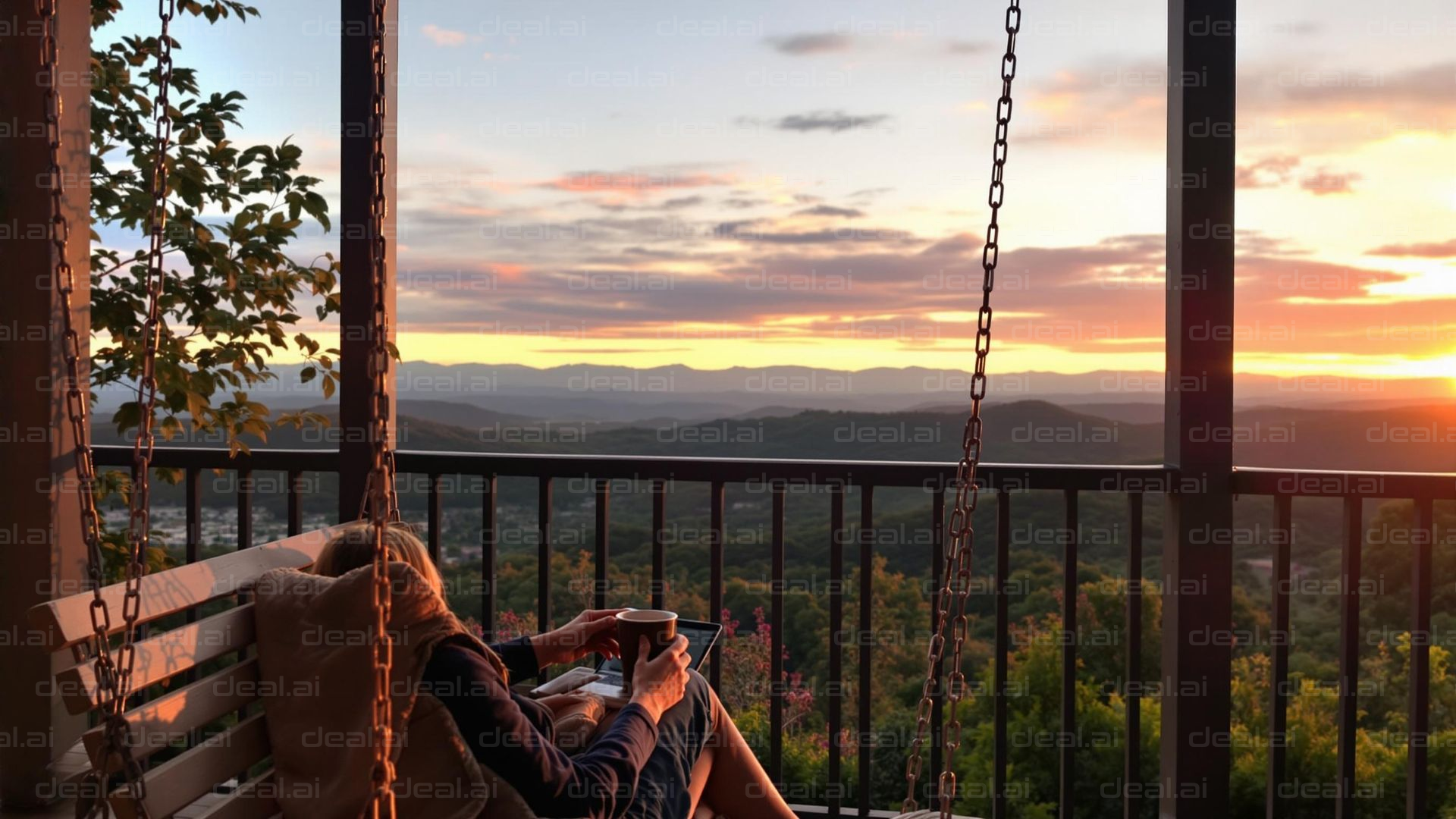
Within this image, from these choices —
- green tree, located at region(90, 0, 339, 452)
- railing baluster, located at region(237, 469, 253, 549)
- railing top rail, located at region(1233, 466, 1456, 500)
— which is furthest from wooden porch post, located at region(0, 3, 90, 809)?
railing top rail, located at region(1233, 466, 1456, 500)

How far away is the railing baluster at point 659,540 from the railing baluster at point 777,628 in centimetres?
33

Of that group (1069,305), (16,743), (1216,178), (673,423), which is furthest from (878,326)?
(16,743)

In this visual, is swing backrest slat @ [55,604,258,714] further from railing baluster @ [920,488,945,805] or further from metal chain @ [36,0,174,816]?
railing baluster @ [920,488,945,805]

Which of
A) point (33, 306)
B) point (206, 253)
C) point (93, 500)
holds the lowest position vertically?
point (93, 500)

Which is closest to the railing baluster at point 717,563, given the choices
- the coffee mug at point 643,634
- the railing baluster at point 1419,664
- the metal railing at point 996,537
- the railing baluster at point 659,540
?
the metal railing at point 996,537

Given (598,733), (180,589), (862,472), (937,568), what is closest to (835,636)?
(937,568)

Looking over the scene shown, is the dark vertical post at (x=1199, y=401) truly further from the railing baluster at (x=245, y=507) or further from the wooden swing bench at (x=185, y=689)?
the railing baluster at (x=245, y=507)

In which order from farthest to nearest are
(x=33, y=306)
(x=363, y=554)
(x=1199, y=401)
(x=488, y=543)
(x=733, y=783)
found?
1. (x=488, y=543)
2. (x=1199, y=401)
3. (x=33, y=306)
4. (x=733, y=783)
5. (x=363, y=554)

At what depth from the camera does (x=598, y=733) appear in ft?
6.10

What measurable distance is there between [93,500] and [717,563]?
167cm

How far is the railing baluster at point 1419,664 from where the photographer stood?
2.59 m

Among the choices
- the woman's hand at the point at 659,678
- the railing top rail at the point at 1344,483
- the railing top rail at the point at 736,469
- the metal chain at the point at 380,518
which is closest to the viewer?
the metal chain at the point at 380,518

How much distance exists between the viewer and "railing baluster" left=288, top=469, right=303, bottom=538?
2996 millimetres

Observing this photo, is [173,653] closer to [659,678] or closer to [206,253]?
[659,678]
